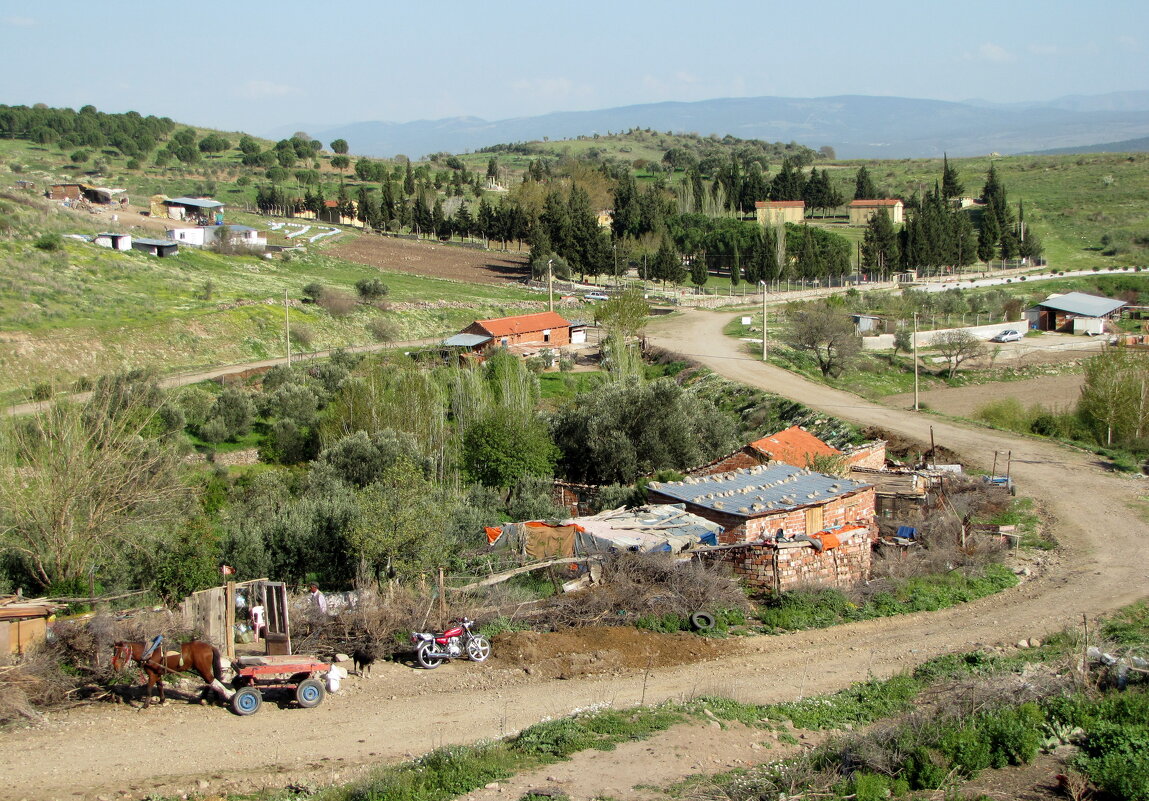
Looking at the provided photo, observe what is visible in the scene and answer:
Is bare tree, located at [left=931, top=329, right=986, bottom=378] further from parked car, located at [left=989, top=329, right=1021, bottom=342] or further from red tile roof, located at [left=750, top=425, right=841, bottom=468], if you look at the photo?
red tile roof, located at [left=750, top=425, right=841, bottom=468]

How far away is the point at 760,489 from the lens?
17500 millimetres

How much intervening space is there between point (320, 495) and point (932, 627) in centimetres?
1084

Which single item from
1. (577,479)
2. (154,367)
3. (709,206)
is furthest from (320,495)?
(709,206)

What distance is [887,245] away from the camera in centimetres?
7144

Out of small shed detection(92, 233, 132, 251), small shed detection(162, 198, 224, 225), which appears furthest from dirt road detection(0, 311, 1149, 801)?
small shed detection(162, 198, 224, 225)

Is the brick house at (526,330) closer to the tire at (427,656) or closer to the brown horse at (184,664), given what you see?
the tire at (427,656)

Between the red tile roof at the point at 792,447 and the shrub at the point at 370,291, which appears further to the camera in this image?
the shrub at the point at 370,291

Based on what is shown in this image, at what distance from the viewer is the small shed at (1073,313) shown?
5428 cm

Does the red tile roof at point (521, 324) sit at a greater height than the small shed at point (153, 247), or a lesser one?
lesser

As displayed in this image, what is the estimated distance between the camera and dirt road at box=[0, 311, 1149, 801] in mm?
8945

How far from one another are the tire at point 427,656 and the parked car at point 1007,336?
4633cm

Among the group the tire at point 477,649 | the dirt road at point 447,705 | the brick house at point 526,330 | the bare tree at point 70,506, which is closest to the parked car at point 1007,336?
the brick house at point 526,330

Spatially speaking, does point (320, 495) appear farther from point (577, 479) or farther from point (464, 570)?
point (577, 479)

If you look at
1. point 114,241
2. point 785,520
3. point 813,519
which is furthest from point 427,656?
point 114,241
